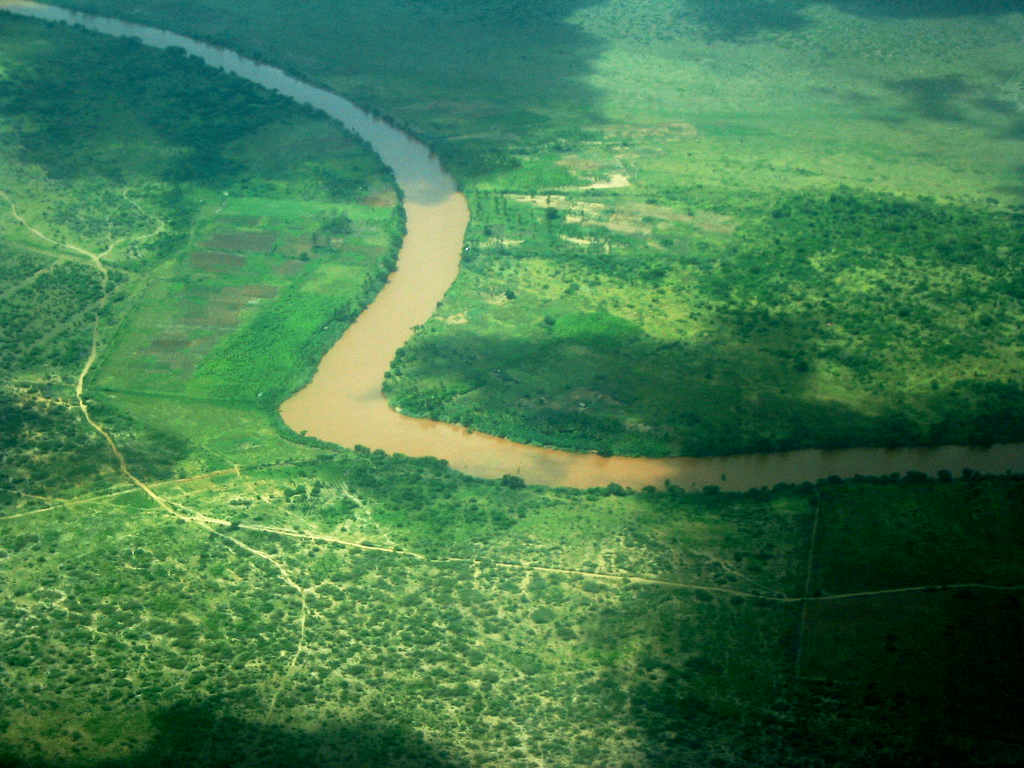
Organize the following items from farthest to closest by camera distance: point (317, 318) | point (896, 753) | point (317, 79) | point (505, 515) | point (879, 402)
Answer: point (317, 79) < point (317, 318) < point (879, 402) < point (505, 515) < point (896, 753)

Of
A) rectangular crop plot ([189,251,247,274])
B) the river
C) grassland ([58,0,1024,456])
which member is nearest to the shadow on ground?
the river

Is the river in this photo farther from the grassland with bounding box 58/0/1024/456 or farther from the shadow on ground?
the shadow on ground

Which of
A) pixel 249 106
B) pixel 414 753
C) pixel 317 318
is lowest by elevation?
pixel 414 753

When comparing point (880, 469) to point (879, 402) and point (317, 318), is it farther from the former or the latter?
point (317, 318)

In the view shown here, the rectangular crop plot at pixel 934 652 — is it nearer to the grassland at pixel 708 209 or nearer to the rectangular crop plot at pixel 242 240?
the grassland at pixel 708 209

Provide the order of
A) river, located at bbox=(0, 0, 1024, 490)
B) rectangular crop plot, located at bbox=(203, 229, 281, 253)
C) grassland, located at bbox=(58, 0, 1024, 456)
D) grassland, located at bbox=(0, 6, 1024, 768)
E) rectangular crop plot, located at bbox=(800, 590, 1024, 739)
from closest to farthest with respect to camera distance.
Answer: grassland, located at bbox=(0, 6, 1024, 768) < rectangular crop plot, located at bbox=(800, 590, 1024, 739) < river, located at bbox=(0, 0, 1024, 490) < grassland, located at bbox=(58, 0, 1024, 456) < rectangular crop plot, located at bbox=(203, 229, 281, 253)

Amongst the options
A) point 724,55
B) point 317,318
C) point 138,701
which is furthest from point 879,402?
point 724,55

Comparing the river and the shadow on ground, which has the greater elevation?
the river

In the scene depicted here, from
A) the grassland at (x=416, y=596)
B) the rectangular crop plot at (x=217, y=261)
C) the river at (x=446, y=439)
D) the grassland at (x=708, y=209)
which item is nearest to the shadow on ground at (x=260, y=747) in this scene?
the grassland at (x=416, y=596)
